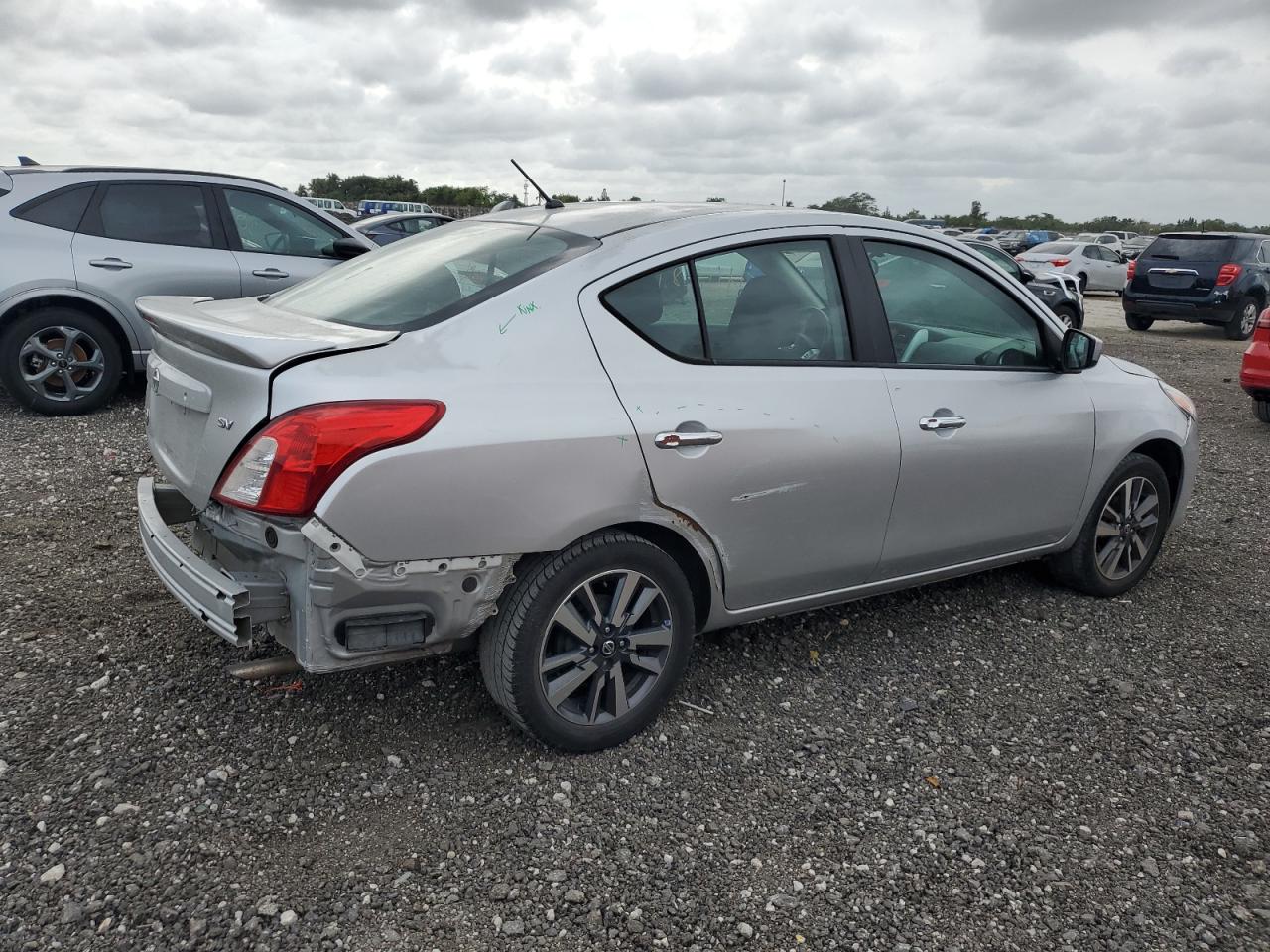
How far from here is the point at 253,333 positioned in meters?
2.83

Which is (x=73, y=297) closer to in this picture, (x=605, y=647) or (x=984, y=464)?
(x=605, y=647)

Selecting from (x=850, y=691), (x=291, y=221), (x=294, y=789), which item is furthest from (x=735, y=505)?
(x=291, y=221)

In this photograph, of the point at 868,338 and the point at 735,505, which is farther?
the point at 868,338

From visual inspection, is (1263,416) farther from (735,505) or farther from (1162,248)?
(1162,248)

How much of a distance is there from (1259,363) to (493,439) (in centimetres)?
785

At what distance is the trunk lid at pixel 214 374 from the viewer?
267cm

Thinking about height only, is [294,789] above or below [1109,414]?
below

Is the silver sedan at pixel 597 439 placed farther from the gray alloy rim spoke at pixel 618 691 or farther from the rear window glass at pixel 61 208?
the rear window glass at pixel 61 208

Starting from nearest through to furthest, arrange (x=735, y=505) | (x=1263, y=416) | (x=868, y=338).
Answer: (x=735, y=505) < (x=868, y=338) < (x=1263, y=416)

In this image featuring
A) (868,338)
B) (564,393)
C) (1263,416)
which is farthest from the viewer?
(1263,416)

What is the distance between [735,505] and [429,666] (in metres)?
1.30

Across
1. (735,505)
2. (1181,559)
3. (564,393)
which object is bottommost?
(1181,559)

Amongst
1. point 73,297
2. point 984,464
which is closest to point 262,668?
point 984,464

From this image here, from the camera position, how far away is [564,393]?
9.29 ft
